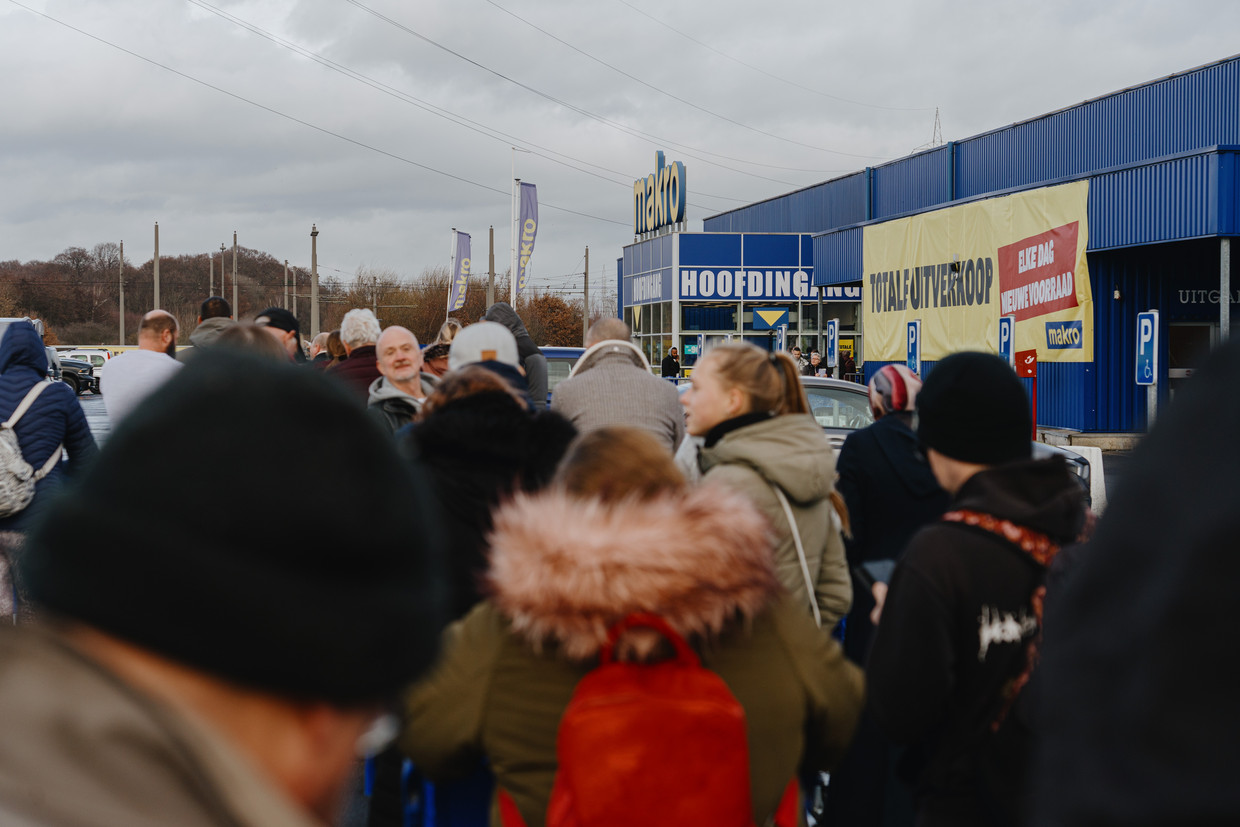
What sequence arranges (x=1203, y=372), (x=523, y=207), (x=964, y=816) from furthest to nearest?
(x=523, y=207)
(x=964, y=816)
(x=1203, y=372)

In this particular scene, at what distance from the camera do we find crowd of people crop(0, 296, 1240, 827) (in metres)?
0.83

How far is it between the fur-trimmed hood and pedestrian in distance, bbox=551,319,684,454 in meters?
2.79

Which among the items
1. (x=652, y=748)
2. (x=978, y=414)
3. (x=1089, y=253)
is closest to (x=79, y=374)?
(x=1089, y=253)

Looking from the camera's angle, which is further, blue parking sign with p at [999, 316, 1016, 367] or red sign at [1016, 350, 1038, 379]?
blue parking sign with p at [999, 316, 1016, 367]

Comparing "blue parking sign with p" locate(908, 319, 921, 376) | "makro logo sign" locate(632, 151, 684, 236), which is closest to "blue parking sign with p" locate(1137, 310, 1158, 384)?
"blue parking sign with p" locate(908, 319, 921, 376)

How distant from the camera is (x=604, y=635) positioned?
215 centimetres

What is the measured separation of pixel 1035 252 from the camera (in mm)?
21297

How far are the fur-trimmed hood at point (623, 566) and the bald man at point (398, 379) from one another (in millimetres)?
Result: 3350

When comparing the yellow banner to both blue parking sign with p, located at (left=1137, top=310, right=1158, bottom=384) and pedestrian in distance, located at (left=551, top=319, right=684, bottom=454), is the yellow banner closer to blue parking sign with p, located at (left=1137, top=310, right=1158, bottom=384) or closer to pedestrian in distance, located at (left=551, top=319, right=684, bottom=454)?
blue parking sign with p, located at (left=1137, top=310, right=1158, bottom=384)

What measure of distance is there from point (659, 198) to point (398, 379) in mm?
38991

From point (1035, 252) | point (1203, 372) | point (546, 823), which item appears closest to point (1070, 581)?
point (1203, 372)

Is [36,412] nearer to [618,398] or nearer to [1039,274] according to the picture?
[618,398]

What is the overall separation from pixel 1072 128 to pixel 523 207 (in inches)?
568

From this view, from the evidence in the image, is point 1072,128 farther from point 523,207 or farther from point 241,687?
point 241,687
